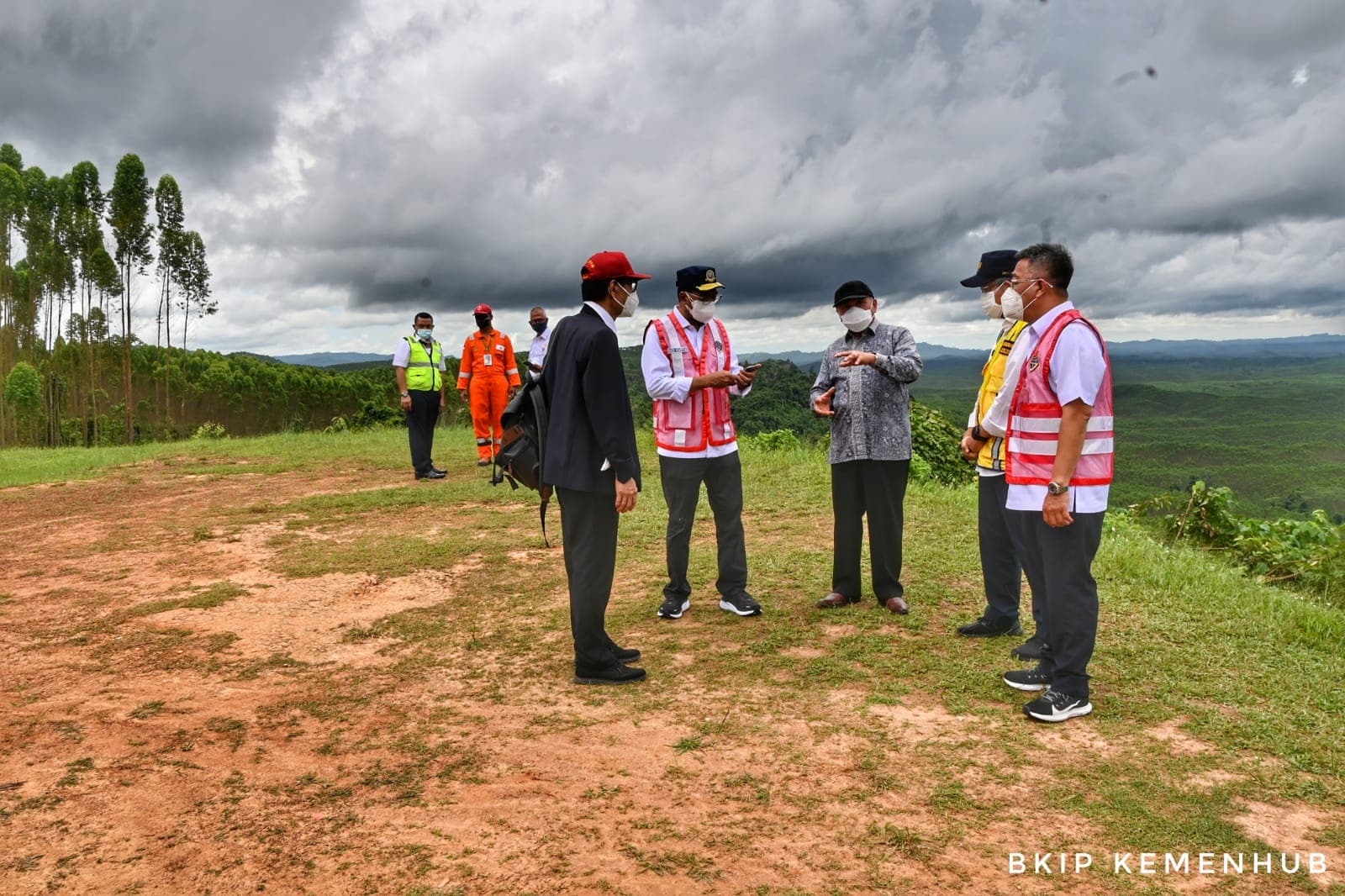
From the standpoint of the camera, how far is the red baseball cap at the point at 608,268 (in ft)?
13.2

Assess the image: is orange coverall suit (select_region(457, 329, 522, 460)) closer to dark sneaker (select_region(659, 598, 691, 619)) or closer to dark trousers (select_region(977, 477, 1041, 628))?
dark sneaker (select_region(659, 598, 691, 619))

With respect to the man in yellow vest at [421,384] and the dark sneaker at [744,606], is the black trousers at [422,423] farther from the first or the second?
the dark sneaker at [744,606]

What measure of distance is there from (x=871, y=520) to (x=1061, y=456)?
175 centimetres

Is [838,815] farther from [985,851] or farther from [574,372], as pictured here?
[574,372]

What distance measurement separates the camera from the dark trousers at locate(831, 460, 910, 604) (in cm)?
497

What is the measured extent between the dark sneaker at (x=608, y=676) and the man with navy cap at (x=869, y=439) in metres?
1.53

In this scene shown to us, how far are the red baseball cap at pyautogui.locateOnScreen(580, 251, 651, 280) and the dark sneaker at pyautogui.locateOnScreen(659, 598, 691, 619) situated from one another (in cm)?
201

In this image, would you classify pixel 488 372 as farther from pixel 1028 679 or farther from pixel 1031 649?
pixel 1028 679

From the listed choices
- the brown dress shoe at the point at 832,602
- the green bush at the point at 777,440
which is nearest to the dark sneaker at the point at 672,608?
the brown dress shoe at the point at 832,602

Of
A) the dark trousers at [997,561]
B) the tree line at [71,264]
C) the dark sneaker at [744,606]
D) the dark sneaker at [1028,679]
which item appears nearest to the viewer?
the dark sneaker at [1028,679]

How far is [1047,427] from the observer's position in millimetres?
3545

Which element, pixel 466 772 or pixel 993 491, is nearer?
pixel 466 772

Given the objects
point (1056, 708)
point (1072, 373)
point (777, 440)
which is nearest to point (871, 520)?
point (1056, 708)

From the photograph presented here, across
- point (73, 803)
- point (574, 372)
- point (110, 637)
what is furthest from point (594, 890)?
point (110, 637)
